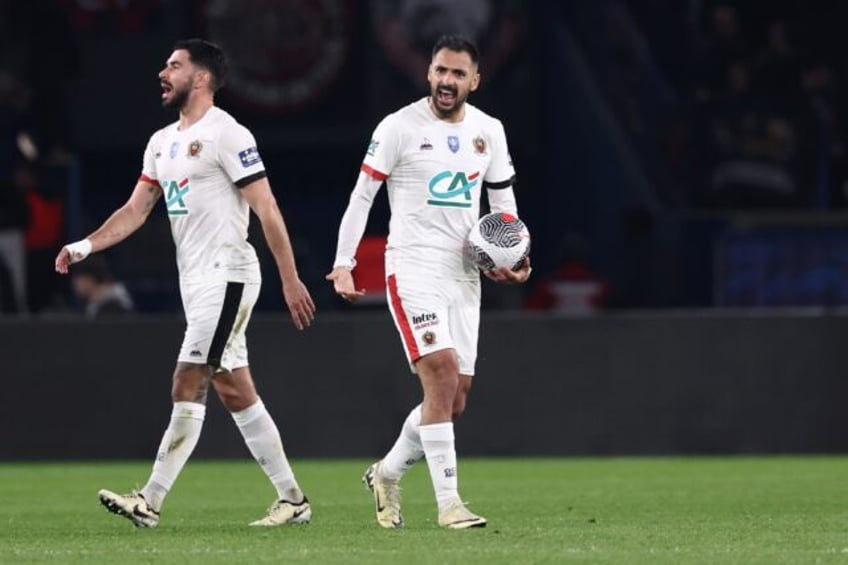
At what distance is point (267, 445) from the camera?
35.2ft

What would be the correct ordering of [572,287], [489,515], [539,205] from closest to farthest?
[489,515]
[572,287]
[539,205]

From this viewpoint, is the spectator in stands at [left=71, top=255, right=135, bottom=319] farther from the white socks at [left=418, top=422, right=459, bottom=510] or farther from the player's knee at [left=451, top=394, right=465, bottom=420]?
the white socks at [left=418, top=422, right=459, bottom=510]

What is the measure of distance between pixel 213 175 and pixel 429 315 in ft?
4.11

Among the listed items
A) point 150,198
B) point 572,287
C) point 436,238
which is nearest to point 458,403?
point 436,238

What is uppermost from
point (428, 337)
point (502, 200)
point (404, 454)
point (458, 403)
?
point (502, 200)

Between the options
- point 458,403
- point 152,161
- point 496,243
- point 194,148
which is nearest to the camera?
point 496,243

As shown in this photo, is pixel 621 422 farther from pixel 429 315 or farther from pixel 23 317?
pixel 429 315

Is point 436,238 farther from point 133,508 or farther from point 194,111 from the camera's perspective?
point 133,508

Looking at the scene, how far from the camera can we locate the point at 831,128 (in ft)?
67.1

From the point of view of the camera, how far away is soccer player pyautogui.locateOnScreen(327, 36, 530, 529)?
10.1 m

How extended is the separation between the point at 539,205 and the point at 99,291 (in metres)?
5.57

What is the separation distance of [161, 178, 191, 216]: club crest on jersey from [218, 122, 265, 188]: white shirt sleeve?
0.21 meters

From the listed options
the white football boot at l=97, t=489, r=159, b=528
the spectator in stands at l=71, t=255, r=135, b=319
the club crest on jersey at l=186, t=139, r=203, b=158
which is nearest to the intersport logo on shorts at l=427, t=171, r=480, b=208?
the club crest on jersey at l=186, t=139, r=203, b=158

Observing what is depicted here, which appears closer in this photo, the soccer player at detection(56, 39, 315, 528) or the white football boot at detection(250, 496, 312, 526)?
the soccer player at detection(56, 39, 315, 528)
